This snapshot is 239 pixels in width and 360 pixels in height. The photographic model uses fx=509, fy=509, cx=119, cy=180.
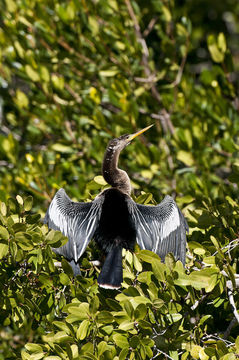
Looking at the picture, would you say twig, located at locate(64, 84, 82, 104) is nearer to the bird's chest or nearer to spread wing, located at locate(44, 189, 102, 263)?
spread wing, located at locate(44, 189, 102, 263)

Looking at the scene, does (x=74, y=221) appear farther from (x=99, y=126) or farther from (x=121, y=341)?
(x=99, y=126)

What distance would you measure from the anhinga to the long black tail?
0.05 meters

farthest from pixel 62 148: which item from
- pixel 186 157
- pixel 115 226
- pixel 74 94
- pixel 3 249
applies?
pixel 3 249

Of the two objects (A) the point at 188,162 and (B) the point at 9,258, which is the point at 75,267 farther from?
(A) the point at 188,162

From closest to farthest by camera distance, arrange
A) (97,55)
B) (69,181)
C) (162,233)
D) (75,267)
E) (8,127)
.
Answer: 1. (75,267)
2. (162,233)
3. (69,181)
4. (97,55)
5. (8,127)

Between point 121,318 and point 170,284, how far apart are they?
214mm

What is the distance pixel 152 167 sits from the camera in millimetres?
3531

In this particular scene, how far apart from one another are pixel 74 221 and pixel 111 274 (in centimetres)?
51

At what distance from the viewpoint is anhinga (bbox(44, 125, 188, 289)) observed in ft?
7.66

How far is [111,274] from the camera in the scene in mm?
2049

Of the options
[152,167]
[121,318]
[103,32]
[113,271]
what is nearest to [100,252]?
[113,271]

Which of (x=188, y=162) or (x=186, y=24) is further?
(x=186, y=24)

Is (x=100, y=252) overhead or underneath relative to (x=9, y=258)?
underneath

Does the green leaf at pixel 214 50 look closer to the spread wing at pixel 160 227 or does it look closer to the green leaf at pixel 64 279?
the spread wing at pixel 160 227
